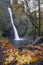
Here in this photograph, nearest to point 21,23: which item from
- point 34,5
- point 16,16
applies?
point 16,16

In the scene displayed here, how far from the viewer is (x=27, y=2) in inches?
115

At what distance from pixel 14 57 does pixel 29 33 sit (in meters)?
0.36

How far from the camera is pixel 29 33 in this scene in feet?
9.41

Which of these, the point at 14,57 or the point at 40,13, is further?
the point at 40,13

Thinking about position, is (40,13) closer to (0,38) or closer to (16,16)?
(16,16)

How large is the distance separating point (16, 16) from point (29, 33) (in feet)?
0.86

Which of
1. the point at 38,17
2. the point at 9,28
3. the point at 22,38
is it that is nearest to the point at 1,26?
the point at 9,28

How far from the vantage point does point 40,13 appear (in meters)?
2.93

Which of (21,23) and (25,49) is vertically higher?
(21,23)

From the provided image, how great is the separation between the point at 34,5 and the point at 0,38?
59 centimetres

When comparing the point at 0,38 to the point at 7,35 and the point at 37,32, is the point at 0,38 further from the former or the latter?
the point at 37,32

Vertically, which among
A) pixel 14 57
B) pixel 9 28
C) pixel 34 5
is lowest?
pixel 14 57

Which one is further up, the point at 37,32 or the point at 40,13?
the point at 40,13

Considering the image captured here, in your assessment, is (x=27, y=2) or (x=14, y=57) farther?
(x=27, y=2)
